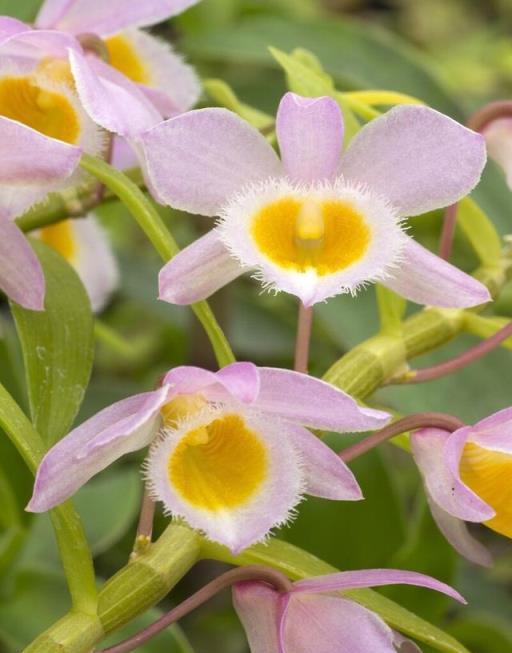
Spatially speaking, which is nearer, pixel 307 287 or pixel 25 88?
pixel 307 287

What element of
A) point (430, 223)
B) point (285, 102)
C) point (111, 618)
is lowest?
point (430, 223)

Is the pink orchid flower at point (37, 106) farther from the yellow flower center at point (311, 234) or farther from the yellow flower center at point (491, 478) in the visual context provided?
the yellow flower center at point (491, 478)

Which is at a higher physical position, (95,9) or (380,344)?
(95,9)

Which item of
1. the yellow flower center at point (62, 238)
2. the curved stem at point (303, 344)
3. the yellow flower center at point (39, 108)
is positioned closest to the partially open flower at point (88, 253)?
the yellow flower center at point (62, 238)

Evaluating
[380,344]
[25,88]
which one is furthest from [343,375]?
[25,88]

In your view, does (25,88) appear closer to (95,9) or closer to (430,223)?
(95,9)

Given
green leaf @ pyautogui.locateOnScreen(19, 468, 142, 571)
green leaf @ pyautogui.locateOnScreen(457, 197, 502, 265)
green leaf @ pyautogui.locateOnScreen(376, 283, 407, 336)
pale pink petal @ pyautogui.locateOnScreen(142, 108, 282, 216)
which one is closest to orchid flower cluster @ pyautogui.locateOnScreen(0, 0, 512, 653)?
pale pink petal @ pyautogui.locateOnScreen(142, 108, 282, 216)

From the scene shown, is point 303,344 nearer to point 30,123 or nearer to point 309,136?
point 309,136
